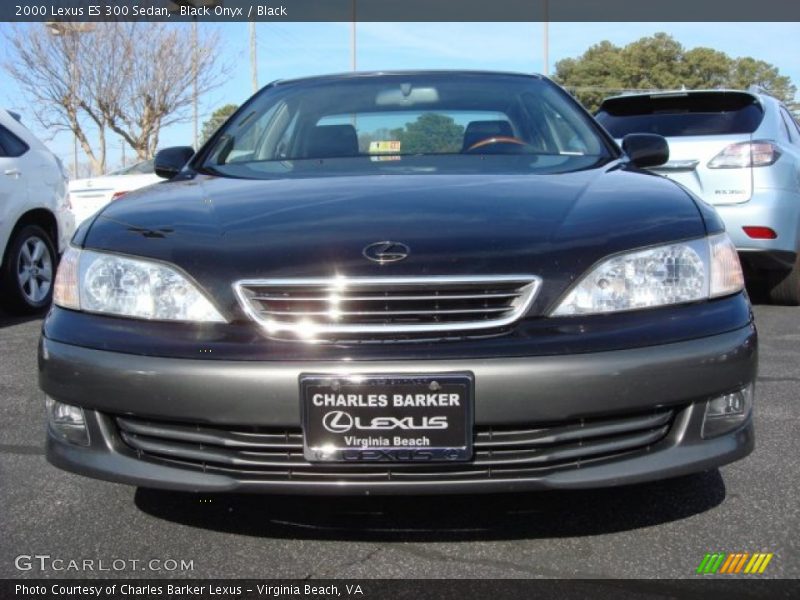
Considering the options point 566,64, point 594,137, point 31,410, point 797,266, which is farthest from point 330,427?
point 566,64

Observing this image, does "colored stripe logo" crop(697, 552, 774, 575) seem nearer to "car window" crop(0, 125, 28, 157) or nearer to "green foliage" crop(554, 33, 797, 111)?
"car window" crop(0, 125, 28, 157)

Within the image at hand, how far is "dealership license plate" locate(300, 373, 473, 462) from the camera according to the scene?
2.05 meters

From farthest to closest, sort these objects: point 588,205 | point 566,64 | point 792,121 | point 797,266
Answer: point 566,64, point 792,121, point 797,266, point 588,205

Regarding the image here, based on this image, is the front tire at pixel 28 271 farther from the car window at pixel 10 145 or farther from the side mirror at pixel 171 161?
the side mirror at pixel 171 161

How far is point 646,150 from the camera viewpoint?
3449 millimetres

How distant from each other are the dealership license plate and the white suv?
4626 mm

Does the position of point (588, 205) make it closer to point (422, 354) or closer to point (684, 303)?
point (684, 303)

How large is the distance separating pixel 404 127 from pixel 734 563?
2085mm

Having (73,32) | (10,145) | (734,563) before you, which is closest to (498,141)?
(734,563)

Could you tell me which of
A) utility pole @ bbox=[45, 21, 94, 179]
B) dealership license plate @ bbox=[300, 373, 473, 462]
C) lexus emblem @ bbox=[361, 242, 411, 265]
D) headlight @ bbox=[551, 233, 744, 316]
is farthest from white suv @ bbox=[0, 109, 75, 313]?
utility pole @ bbox=[45, 21, 94, 179]

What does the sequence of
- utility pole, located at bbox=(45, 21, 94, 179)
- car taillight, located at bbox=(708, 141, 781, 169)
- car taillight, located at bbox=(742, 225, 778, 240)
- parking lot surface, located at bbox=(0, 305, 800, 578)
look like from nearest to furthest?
parking lot surface, located at bbox=(0, 305, 800, 578)
car taillight, located at bbox=(742, 225, 778, 240)
car taillight, located at bbox=(708, 141, 781, 169)
utility pole, located at bbox=(45, 21, 94, 179)

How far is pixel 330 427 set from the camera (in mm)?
2092

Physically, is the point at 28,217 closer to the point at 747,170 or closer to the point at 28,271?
the point at 28,271

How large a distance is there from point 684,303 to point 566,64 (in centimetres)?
5147
